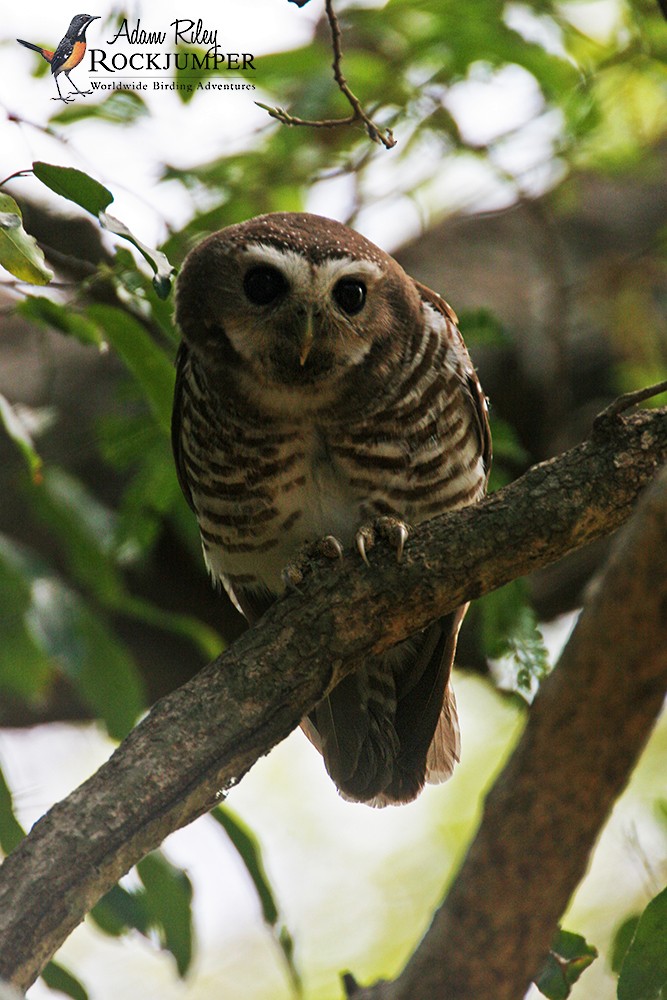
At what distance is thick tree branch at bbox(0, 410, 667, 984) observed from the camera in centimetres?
247

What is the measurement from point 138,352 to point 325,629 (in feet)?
3.62

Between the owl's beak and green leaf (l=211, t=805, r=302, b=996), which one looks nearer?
the owl's beak

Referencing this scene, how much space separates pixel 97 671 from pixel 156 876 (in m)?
0.78

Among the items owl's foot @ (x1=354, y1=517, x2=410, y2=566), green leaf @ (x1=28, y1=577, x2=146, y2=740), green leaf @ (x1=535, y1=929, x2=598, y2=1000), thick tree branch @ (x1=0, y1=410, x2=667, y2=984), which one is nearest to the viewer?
thick tree branch @ (x1=0, y1=410, x2=667, y2=984)

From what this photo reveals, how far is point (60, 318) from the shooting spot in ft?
10.8

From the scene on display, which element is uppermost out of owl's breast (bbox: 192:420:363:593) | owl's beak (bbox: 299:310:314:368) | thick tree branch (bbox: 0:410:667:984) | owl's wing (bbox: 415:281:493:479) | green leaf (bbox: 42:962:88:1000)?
owl's wing (bbox: 415:281:493:479)

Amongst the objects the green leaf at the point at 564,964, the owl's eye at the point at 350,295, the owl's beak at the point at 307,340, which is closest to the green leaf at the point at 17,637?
the owl's beak at the point at 307,340

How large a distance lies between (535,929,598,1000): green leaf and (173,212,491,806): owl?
995mm

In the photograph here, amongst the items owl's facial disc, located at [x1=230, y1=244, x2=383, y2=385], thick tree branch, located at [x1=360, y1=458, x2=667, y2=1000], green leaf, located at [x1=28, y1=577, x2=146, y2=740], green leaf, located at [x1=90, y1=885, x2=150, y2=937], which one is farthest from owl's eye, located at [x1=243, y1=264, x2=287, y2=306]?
green leaf, located at [x1=90, y1=885, x2=150, y2=937]

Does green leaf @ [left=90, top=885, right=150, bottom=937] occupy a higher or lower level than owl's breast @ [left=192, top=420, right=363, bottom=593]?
lower

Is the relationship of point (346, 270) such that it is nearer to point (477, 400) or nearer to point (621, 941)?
point (477, 400)

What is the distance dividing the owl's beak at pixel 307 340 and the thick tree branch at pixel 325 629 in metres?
0.71

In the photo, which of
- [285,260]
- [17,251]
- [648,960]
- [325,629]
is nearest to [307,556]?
[325,629]

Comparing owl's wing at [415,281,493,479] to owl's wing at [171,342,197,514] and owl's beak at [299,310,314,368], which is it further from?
owl's wing at [171,342,197,514]
